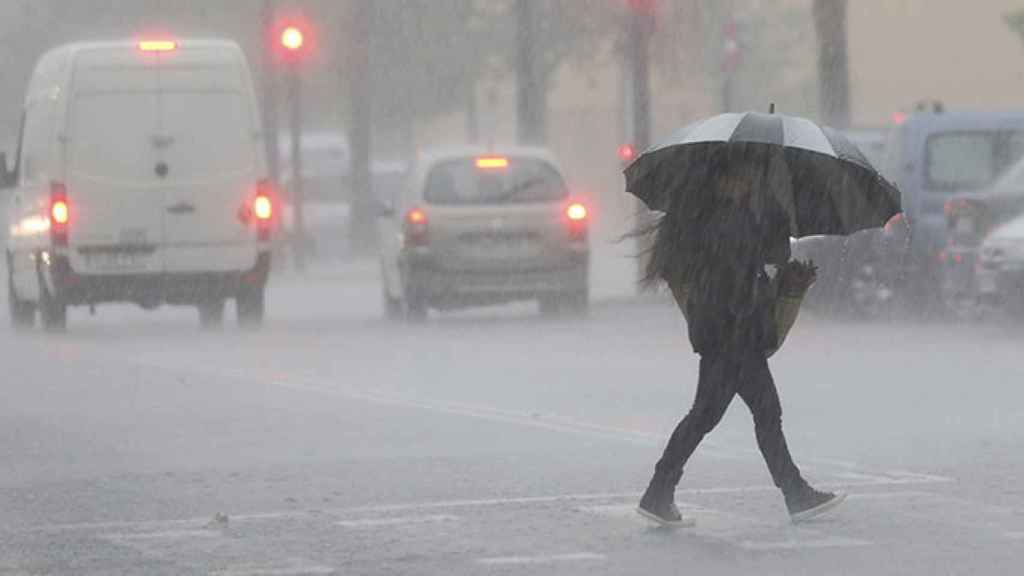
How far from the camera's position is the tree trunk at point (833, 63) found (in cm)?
3141

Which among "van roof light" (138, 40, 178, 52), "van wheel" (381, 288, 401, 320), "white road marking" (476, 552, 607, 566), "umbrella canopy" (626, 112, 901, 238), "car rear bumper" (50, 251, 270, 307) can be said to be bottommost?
"van wheel" (381, 288, 401, 320)

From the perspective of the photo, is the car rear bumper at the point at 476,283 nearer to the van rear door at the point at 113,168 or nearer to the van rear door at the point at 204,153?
the van rear door at the point at 204,153

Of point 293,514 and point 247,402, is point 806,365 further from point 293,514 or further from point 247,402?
point 293,514

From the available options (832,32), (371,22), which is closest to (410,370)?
(832,32)

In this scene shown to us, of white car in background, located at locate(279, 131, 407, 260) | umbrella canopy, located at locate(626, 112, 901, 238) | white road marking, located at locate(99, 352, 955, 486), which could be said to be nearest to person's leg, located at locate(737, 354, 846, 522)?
umbrella canopy, located at locate(626, 112, 901, 238)

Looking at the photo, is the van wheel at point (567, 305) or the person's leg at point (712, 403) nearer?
the person's leg at point (712, 403)

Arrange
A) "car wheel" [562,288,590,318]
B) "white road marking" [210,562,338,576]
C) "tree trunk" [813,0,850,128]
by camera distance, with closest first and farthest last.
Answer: "white road marking" [210,562,338,576]
"car wheel" [562,288,590,318]
"tree trunk" [813,0,850,128]

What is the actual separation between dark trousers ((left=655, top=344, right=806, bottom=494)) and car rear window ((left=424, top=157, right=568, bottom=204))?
51.8 ft

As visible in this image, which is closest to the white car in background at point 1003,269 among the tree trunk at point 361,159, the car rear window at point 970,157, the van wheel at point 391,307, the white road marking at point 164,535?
the car rear window at point 970,157

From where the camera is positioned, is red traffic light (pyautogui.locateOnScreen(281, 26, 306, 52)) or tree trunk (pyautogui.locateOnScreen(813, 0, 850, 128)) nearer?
tree trunk (pyautogui.locateOnScreen(813, 0, 850, 128))

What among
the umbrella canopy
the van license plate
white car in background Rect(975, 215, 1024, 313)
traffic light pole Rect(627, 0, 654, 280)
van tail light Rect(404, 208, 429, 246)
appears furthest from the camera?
traffic light pole Rect(627, 0, 654, 280)

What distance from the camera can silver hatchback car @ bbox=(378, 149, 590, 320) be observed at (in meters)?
26.5

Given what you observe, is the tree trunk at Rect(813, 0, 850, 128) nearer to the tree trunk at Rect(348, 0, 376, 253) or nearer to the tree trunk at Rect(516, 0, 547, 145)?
the tree trunk at Rect(516, 0, 547, 145)

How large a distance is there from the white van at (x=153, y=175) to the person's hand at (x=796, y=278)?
15.2m
